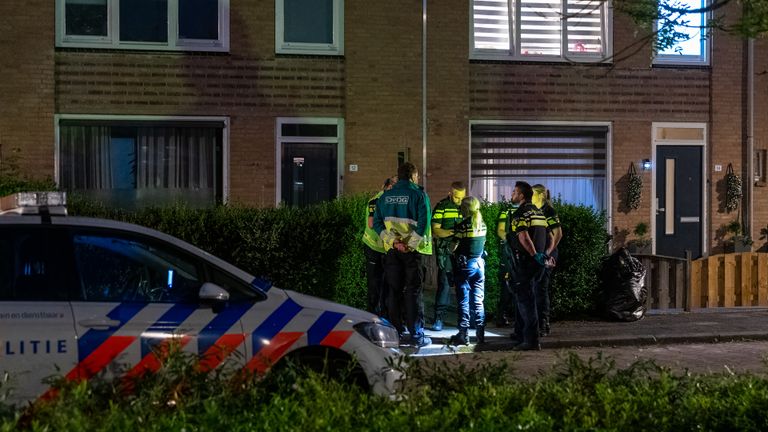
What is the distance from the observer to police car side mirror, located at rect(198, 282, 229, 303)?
22.5 ft

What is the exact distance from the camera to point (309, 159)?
1722 cm

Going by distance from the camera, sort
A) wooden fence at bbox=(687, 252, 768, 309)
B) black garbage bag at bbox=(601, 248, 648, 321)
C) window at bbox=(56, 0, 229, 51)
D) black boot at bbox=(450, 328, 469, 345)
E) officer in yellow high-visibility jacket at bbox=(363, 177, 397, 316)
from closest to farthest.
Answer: black boot at bbox=(450, 328, 469, 345) < officer in yellow high-visibility jacket at bbox=(363, 177, 397, 316) < black garbage bag at bbox=(601, 248, 648, 321) < wooden fence at bbox=(687, 252, 768, 309) < window at bbox=(56, 0, 229, 51)

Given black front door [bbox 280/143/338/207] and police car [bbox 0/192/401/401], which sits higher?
black front door [bbox 280/143/338/207]

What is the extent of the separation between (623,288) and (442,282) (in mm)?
2591

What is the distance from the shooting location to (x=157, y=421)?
16.8 ft

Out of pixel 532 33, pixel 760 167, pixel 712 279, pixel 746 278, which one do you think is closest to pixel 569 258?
pixel 712 279

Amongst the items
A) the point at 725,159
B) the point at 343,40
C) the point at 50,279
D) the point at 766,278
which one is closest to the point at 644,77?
the point at 725,159

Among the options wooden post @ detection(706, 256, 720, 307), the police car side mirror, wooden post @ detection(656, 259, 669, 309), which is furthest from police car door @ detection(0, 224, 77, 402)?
wooden post @ detection(706, 256, 720, 307)

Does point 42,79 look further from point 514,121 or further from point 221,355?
point 221,355

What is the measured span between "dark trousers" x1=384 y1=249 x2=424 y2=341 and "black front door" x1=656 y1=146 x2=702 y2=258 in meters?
8.30

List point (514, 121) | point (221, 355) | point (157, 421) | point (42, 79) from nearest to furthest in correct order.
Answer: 1. point (157, 421)
2. point (221, 355)
3. point (42, 79)
4. point (514, 121)

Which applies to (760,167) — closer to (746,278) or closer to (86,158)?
(746,278)

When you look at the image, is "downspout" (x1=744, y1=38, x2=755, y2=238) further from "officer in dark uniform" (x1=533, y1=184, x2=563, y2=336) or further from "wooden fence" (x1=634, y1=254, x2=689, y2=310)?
"officer in dark uniform" (x1=533, y1=184, x2=563, y2=336)

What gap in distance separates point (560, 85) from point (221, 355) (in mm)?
12415
